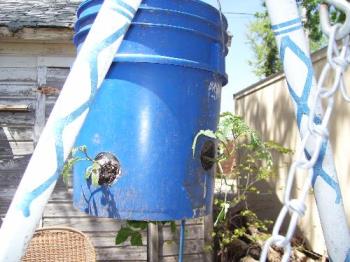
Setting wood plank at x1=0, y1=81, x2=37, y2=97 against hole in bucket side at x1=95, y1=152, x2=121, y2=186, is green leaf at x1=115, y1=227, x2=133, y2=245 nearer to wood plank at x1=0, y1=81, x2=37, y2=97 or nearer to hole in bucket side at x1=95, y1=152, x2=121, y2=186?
hole in bucket side at x1=95, y1=152, x2=121, y2=186

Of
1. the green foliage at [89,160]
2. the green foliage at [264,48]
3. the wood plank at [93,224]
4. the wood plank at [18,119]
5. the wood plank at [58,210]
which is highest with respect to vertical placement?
the green foliage at [264,48]

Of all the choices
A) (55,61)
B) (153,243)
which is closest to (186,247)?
(153,243)

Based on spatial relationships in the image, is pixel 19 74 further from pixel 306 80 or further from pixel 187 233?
pixel 306 80

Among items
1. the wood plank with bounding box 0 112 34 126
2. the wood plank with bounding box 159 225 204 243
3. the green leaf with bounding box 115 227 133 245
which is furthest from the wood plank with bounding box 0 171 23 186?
the green leaf with bounding box 115 227 133 245

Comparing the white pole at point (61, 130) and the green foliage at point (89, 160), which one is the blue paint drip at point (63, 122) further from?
the green foliage at point (89, 160)

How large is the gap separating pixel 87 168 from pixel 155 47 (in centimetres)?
40

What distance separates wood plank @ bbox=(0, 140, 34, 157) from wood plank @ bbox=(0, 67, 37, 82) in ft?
2.14

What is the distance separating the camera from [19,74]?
392 centimetres

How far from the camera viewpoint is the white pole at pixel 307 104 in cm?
82

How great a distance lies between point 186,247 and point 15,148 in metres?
2.08

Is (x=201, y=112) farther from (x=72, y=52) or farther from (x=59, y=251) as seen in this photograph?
(x=72, y=52)

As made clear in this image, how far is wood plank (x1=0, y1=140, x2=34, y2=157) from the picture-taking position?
12.8ft

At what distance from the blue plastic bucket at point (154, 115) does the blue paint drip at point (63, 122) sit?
0.20 m

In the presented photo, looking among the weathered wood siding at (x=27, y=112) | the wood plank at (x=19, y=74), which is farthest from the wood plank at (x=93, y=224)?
the wood plank at (x=19, y=74)
